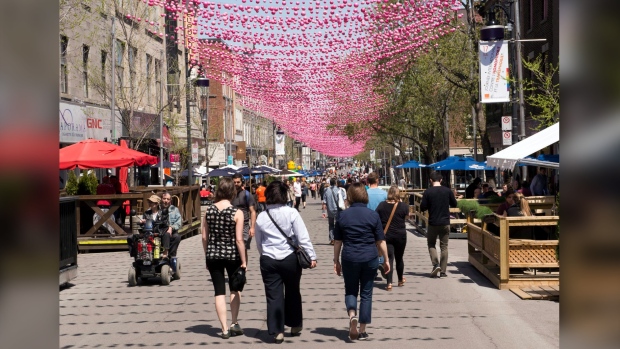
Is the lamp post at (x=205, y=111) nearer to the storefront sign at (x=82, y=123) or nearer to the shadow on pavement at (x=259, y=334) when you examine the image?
the storefront sign at (x=82, y=123)

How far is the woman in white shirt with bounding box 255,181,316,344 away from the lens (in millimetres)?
8992

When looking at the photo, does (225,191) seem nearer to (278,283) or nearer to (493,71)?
(278,283)

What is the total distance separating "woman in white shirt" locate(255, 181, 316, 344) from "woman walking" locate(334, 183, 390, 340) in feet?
1.43

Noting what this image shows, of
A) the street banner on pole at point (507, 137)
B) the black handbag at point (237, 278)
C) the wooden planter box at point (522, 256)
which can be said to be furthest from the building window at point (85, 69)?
the black handbag at point (237, 278)

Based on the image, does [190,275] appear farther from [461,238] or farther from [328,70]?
[328,70]

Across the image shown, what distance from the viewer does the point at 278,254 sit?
9.00 meters

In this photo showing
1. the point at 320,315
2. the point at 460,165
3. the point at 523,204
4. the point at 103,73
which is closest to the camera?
the point at 320,315

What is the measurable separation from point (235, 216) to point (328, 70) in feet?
70.8

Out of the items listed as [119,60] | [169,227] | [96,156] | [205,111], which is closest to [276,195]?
[169,227]

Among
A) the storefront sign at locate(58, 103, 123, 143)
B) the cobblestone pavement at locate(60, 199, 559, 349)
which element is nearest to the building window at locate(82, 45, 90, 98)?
the storefront sign at locate(58, 103, 123, 143)

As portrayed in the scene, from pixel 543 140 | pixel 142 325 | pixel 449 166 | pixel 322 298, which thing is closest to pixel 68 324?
pixel 142 325

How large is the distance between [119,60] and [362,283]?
97.3 feet

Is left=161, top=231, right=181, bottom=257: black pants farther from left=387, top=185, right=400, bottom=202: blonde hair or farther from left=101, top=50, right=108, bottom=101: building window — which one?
left=101, top=50, right=108, bottom=101: building window

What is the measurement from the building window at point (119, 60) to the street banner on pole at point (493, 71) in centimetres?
1558
